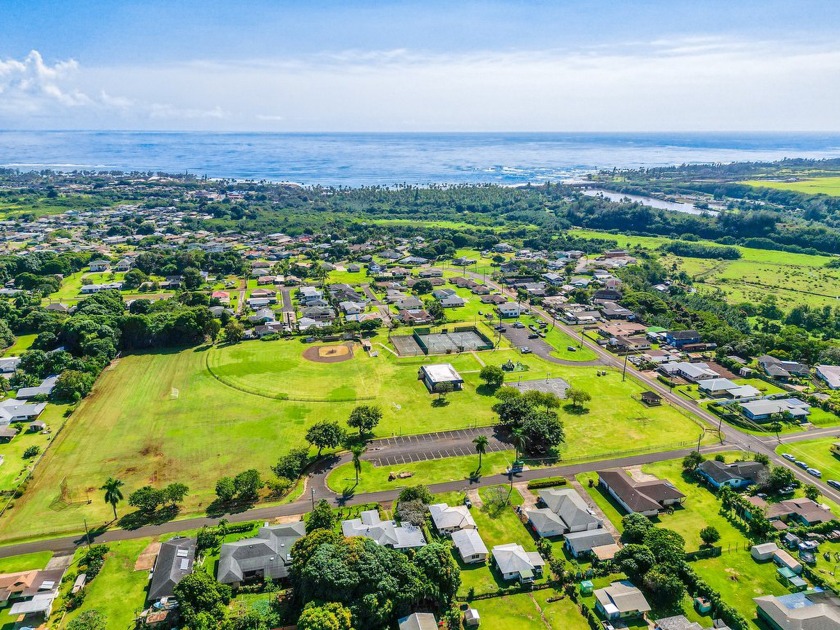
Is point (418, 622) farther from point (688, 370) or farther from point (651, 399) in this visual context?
point (688, 370)

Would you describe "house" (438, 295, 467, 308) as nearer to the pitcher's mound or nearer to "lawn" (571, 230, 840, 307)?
the pitcher's mound

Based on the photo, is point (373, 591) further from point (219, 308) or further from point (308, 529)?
point (219, 308)

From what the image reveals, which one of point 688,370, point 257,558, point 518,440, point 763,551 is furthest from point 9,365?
point 688,370

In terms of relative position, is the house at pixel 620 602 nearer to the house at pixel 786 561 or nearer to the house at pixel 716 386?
the house at pixel 786 561

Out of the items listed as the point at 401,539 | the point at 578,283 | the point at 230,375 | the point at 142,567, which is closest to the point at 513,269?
the point at 578,283

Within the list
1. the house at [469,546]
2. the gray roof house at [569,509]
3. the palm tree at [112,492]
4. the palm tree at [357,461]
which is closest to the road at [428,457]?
the palm tree at [357,461]

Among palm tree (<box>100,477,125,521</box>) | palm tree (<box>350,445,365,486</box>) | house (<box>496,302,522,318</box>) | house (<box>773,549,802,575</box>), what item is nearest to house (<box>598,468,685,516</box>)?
house (<box>773,549,802,575</box>)
